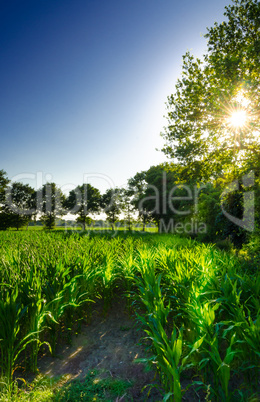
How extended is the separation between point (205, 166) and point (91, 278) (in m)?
9.31

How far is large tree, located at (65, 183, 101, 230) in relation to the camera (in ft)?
123

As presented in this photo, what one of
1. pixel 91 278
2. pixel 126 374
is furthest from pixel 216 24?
pixel 126 374

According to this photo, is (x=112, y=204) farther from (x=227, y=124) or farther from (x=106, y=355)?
(x=106, y=355)

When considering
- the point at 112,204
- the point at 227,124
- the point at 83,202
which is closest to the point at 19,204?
the point at 83,202

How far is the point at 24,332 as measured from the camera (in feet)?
9.95

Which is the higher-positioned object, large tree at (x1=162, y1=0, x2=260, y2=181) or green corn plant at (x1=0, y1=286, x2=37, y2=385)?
large tree at (x1=162, y1=0, x2=260, y2=181)

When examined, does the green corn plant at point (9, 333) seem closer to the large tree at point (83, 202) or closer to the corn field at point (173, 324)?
the corn field at point (173, 324)

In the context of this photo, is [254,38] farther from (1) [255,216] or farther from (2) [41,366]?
(2) [41,366]

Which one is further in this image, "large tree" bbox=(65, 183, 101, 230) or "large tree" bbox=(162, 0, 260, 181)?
"large tree" bbox=(65, 183, 101, 230)

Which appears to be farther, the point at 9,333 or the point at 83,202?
the point at 83,202

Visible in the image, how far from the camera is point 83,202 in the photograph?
38.0 metres

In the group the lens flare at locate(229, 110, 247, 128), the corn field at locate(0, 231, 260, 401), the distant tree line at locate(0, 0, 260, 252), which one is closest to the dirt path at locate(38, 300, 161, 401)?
the corn field at locate(0, 231, 260, 401)

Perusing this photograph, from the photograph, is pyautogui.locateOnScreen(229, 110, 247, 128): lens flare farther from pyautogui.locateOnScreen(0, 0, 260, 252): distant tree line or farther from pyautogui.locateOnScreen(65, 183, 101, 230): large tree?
pyautogui.locateOnScreen(65, 183, 101, 230): large tree

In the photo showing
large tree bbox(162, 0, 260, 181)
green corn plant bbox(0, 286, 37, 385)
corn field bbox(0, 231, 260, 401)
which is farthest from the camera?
large tree bbox(162, 0, 260, 181)
